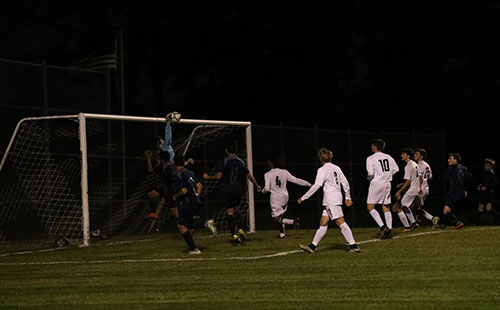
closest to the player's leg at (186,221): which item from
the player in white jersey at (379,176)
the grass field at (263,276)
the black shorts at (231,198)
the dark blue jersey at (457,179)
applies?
the grass field at (263,276)

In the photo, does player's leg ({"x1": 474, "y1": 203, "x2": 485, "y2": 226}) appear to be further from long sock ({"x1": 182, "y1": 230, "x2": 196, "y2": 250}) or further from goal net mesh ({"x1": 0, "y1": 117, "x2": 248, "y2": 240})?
long sock ({"x1": 182, "y1": 230, "x2": 196, "y2": 250})

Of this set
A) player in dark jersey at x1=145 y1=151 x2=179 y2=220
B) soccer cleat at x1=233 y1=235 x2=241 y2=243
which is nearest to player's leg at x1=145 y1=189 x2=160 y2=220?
player in dark jersey at x1=145 y1=151 x2=179 y2=220

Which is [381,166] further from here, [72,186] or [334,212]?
[72,186]

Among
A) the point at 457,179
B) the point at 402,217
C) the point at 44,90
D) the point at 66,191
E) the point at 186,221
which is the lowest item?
the point at 402,217

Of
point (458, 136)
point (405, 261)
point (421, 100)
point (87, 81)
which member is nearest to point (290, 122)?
point (421, 100)

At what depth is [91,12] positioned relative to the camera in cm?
4400

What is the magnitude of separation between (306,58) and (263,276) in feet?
120

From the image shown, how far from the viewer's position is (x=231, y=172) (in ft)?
59.2

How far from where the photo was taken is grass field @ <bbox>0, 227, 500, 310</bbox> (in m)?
A: 9.57

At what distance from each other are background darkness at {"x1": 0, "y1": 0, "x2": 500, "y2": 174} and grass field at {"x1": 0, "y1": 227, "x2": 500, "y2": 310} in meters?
26.8

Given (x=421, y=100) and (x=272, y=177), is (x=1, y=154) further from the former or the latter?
(x=421, y=100)

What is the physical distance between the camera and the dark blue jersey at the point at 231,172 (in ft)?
59.2

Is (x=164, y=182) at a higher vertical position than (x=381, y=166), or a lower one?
lower

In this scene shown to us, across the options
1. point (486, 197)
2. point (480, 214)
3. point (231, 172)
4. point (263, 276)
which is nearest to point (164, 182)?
point (231, 172)
